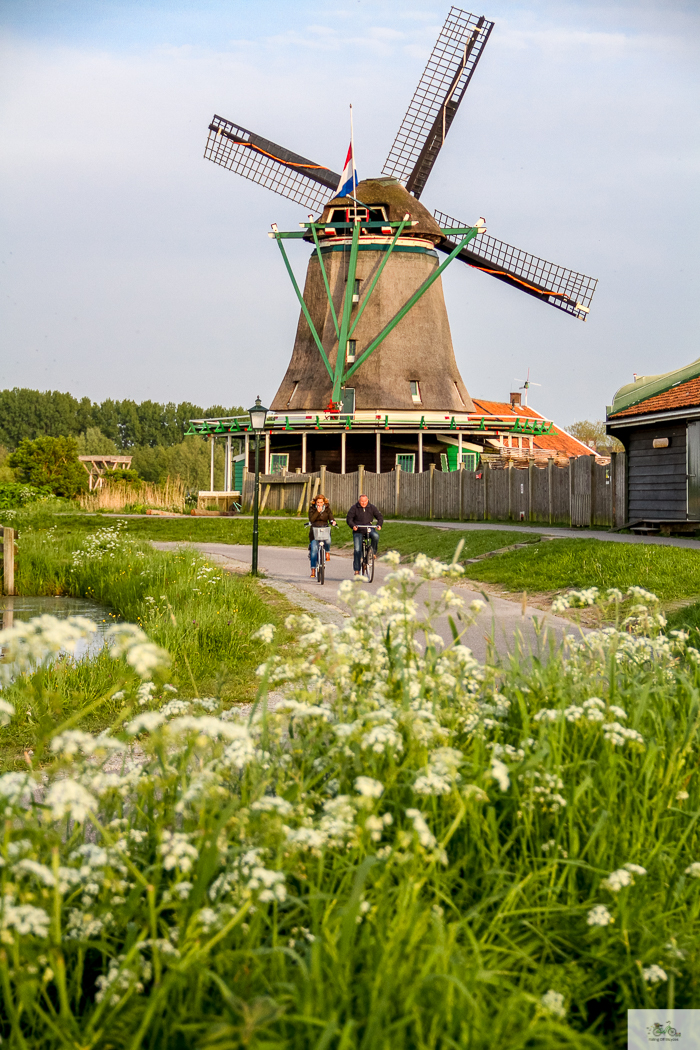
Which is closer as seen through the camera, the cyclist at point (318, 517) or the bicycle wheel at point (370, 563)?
the bicycle wheel at point (370, 563)

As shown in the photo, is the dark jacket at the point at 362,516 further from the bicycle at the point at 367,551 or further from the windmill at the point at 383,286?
the windmill at the point at 383,286

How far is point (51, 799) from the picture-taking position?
2.11m

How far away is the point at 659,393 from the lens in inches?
875

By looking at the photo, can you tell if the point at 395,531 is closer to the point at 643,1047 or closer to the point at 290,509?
the point at 290,509

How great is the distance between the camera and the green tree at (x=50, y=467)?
39.6 metres

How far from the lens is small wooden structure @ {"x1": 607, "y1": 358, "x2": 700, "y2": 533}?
67.3 feet

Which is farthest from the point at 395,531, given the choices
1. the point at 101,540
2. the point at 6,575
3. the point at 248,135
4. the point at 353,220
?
the point at 248,135

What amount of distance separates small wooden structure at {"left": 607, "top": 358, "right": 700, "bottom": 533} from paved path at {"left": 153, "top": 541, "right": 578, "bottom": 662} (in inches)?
277

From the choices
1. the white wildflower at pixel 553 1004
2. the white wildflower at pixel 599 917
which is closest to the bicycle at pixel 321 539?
the white wildflower at pixel 599 917

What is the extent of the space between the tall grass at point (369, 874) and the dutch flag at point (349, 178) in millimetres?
33626

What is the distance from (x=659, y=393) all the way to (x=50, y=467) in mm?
26774

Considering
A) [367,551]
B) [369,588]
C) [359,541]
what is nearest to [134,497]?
[367,551]

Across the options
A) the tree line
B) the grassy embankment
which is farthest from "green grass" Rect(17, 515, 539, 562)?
the tree line

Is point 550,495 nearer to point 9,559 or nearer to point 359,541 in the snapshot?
point 359,541
